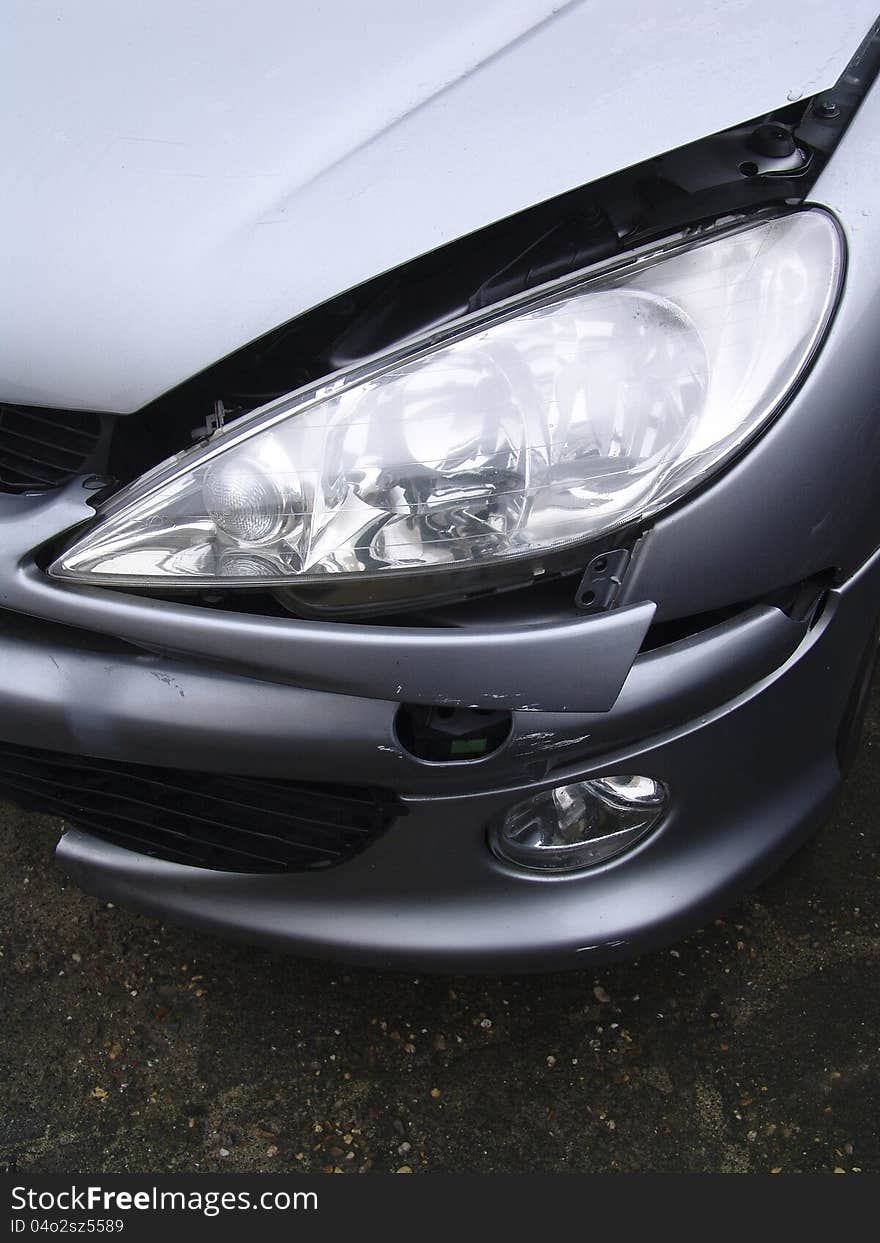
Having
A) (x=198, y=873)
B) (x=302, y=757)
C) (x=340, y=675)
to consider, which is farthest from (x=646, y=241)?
(x=198, y=873)

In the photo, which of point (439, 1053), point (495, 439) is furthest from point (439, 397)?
point (439, 1053)

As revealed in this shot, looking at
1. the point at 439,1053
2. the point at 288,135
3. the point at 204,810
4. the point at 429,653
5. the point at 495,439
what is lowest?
the point at 439,1053

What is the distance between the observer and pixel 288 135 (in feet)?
4.32

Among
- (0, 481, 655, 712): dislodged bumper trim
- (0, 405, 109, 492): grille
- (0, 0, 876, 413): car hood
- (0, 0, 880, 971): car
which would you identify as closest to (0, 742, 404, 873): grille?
(0, 0, 880, 971): car

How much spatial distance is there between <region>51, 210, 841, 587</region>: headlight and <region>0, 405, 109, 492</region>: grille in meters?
0.09

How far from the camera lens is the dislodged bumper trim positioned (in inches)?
46.6

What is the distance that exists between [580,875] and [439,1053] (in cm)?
48

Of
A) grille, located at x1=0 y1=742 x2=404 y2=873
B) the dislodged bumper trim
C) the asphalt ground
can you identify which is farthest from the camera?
the asphalt ground

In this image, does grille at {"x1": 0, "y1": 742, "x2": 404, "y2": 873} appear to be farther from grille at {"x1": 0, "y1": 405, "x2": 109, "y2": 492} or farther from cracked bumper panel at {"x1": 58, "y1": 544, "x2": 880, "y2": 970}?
grille at {"x1": 0, "y1": 405, "x2": 109, "y2": 492}

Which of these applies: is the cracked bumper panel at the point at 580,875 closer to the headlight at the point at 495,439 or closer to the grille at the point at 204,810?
the grille at the point at 204,810

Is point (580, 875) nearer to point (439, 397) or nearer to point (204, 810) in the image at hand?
point (204, 810)

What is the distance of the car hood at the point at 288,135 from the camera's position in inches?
47.3

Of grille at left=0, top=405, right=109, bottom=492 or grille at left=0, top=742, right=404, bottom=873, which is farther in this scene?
grille at left=0, top=742, right=404, bottom=873

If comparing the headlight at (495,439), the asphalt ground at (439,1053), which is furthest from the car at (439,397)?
the asphalt ground at (439,1053)
